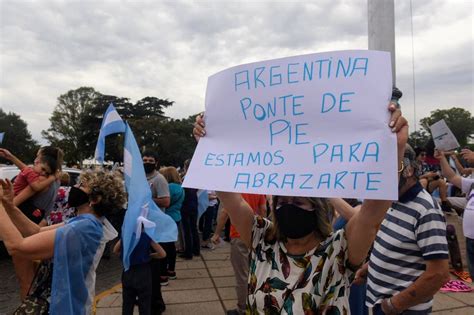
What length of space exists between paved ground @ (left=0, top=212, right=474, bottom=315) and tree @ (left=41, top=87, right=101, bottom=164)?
62897 millimetres

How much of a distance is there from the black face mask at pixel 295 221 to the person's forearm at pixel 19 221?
1871 millimetres

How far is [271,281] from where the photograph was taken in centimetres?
171

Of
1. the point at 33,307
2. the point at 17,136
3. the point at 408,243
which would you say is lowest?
the point at 33,307

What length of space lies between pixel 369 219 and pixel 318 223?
0.30m

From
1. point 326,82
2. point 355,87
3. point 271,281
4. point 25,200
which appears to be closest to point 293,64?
point 326,82

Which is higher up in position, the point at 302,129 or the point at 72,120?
the point at 72,120

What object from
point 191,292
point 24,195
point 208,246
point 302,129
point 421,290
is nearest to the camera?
point 302,129

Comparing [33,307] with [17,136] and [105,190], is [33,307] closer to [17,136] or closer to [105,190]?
[105,190]

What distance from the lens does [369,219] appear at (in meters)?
1.54

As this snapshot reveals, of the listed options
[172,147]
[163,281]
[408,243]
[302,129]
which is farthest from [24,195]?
[172,147]

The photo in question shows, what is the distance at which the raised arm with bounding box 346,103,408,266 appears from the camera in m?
1.47

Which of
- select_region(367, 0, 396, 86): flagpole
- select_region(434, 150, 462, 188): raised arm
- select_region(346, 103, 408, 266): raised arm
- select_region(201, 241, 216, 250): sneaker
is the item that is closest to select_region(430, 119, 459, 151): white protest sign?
select_region(434, 150, 462, 188): raised arm

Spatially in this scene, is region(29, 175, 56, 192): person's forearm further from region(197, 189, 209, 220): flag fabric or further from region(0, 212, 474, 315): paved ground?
region(197, 189, 209, 220): flag fabric

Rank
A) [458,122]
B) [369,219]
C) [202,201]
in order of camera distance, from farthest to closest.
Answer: [458,122], [202,201], [369,219]
